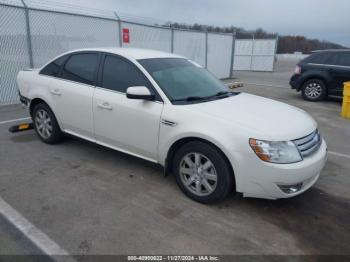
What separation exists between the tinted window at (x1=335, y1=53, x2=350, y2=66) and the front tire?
847cm

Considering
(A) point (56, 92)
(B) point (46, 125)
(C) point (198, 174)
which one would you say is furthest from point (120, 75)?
(B) point (46, 125)

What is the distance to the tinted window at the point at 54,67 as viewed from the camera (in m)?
→ 4.91

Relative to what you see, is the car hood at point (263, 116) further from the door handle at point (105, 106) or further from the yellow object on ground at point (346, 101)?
the yellow object on ground at point (346, 101)

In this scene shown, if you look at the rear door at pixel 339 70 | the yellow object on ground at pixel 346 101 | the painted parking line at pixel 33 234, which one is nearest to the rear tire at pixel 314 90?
the rear door at pixel 339 70

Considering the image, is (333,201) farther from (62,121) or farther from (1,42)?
(1,42)

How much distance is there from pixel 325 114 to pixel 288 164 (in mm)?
6461

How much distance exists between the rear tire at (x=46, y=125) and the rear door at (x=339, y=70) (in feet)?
28.5

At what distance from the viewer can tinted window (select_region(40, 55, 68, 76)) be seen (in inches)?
193

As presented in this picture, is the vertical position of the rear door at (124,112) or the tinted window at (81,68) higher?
the tinted window at (81,68)

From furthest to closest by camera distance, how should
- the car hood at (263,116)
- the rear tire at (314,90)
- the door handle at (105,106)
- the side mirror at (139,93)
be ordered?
the rear tire at (314,90) → the door handle at (105,106) → the side mirror at (139,93) → the car hood at (263,116)

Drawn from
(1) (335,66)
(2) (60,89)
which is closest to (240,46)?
(1) (335,66)

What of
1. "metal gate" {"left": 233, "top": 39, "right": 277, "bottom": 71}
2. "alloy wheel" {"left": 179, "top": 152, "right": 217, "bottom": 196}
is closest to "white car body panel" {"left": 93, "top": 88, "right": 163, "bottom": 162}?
"alloy wheel" {"left": 179, "top": 152, "right": 217, "bottom": 196}

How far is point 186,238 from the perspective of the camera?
293 centimetres

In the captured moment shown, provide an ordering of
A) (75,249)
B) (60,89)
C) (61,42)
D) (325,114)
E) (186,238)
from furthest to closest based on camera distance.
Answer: (61,42) → (325,114) → (60,89) → (186,238) → (75,249)
